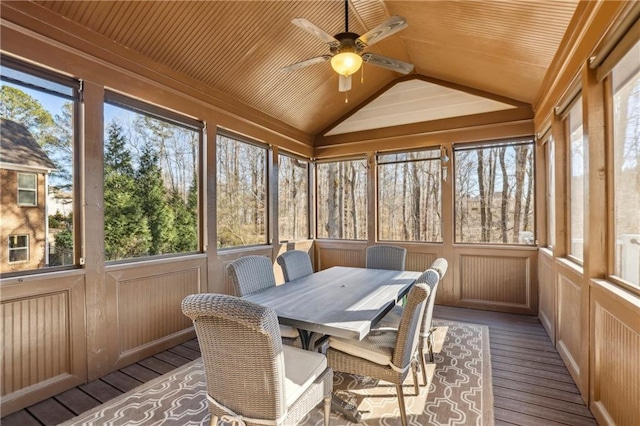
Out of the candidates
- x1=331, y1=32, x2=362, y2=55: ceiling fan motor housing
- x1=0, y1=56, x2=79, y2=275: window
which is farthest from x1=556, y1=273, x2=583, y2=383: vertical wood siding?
x1=0, y1=56, x2=79, y2=275: window

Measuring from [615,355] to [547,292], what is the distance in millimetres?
1984

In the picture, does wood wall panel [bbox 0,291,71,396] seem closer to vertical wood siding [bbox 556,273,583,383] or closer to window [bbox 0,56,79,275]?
window [bbox 0,56,79,275]

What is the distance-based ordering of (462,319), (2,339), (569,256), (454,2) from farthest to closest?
(462,319)
(569,256)
(454,2)
(2,339)

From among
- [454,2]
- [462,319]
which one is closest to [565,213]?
[462,319]

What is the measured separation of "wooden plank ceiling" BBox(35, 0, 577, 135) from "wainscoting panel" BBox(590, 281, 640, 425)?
2.14 meters

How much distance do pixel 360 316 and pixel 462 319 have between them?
2.80 meters

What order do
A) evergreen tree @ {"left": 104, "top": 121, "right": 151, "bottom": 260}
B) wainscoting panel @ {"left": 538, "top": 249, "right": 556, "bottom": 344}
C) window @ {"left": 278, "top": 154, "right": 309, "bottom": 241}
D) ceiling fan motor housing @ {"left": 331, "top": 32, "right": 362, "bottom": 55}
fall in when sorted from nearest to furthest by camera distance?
ceiling fan motor housing @ {"left": 331, "top": 32, "right": 362, "bottom": 55}
evergreen tree @ {"left": 104, "top": 121, "right": 151, "bottom": 260}
wainscoting panel @ {"left": 538, "top": 249, "right": 556, "bottom": 344}
window @ {"left": 278, "top": 154, "right": 309, "bottom": 241}

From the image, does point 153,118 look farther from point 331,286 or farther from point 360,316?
point 360,316

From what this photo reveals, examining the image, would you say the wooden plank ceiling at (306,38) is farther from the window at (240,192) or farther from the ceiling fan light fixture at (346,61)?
the ceiling fan light fixture at (346,61)

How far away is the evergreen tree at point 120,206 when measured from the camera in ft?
9.37

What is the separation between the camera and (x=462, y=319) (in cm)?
410

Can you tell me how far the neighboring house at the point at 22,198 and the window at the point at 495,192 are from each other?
16.4 ft

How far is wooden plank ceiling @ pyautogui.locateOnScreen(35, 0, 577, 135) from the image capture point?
2.63 meters

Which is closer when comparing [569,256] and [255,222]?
[569,256]
